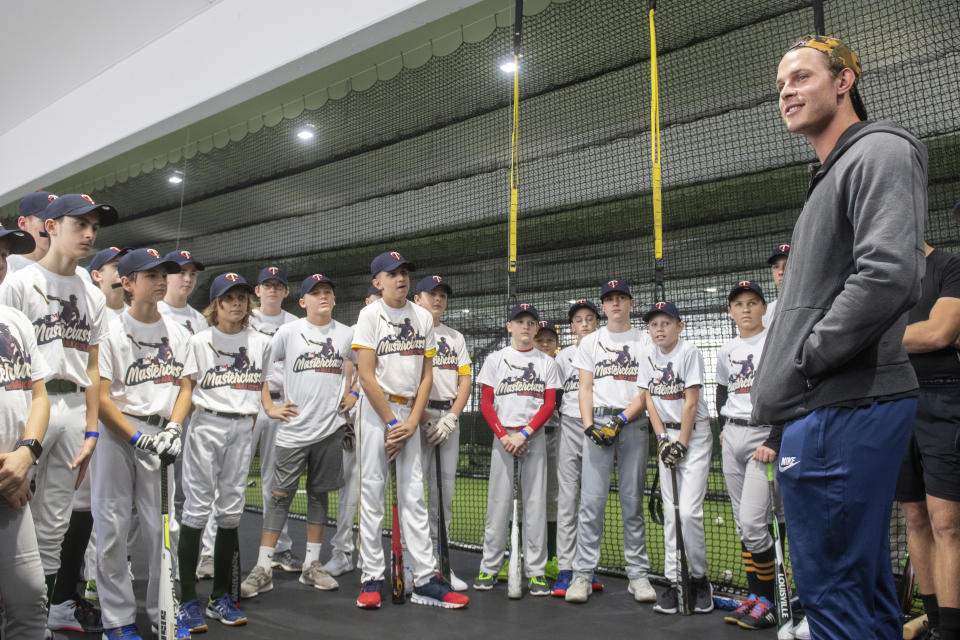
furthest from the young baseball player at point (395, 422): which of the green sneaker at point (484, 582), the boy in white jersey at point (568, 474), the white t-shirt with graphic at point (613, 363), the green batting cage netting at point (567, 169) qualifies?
the green batting cage netting at point (567, 169)

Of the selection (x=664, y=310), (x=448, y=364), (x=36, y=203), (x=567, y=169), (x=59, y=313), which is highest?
(x=567, y=169)

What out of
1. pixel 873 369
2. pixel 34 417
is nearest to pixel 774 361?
pixel 873 369

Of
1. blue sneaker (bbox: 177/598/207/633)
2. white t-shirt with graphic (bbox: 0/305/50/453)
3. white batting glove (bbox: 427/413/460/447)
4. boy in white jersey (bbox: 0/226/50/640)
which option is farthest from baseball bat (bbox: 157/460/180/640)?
white batting glove (bbox: 427/413/460/447)

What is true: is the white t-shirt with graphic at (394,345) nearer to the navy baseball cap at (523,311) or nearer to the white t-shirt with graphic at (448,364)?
the white t-shirt with graphic at (448,364)

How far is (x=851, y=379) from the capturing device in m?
1.09

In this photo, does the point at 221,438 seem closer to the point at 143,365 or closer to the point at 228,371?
the point at 228,371

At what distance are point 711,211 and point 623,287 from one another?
4139 millimetres

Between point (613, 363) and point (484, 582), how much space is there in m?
1.51

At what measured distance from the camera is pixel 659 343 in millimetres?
3656

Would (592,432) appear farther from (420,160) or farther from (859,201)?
(420,160)

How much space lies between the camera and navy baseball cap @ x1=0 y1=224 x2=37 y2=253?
2.31 meters

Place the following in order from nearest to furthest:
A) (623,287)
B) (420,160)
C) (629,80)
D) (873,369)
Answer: (873,369) → (623,287) → (629,80) → (420,160)

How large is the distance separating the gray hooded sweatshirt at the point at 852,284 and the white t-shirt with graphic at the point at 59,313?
2437 millimetres

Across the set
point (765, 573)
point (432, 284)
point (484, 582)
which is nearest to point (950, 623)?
point (765, 573)
